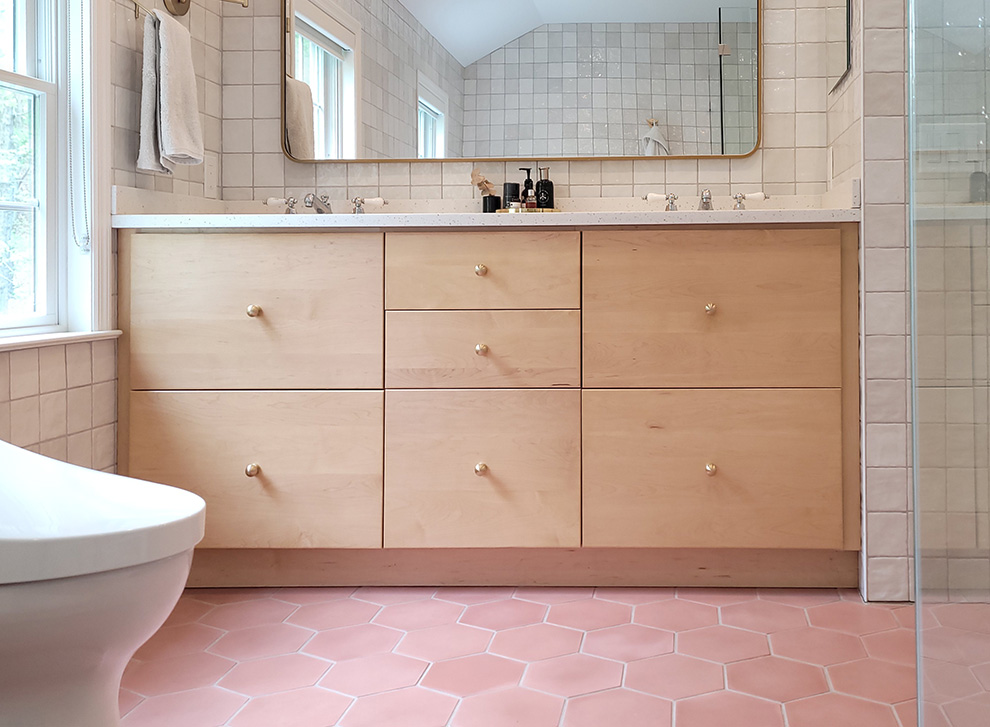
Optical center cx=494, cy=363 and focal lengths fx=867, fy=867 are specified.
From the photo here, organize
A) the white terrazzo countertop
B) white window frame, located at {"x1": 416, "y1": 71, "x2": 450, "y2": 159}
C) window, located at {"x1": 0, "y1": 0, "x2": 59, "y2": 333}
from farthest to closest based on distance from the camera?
white window frame, located at {"x1": 416, "y1": 71, "x2": 450, "y2": 159} < the white terrazzo countertop < window, located at {"x1": 0, "y1": 0, "x2": 59, "y2": 333}

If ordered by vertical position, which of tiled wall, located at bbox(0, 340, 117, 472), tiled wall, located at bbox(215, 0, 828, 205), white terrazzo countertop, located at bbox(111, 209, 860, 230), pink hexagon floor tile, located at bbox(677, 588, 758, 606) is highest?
tiled wall, located at bbox(215, 0, 828, 205)

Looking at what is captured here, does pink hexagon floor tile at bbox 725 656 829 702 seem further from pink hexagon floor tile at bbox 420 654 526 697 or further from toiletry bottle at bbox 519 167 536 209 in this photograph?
toiletry bottle at bbox 519 167 536 209

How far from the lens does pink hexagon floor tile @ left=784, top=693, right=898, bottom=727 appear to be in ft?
4.65

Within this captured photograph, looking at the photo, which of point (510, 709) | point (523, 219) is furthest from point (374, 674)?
point (523, 219)

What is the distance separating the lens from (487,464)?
2006 mm

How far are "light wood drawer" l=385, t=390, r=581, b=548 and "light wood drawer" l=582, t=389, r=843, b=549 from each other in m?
0.06

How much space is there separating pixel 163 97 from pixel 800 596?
1.93m

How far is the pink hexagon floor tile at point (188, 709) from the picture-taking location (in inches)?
56.2

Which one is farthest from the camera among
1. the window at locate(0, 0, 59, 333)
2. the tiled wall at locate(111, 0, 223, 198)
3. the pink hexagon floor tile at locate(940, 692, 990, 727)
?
the tiled wall at locate(111, 0, 223, 198)

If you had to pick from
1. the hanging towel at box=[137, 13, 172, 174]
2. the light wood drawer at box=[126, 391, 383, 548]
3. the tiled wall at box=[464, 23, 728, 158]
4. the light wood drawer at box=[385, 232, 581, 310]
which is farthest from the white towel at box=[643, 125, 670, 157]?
the hanging towel at box=[137, 13, 172, 174]

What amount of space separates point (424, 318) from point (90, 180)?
31.9 inches

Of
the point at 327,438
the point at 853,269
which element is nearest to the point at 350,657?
the point at 327,438

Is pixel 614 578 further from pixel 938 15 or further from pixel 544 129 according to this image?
pixel 938 15

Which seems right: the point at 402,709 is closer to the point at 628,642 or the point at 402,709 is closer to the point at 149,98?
the point at 628,642
